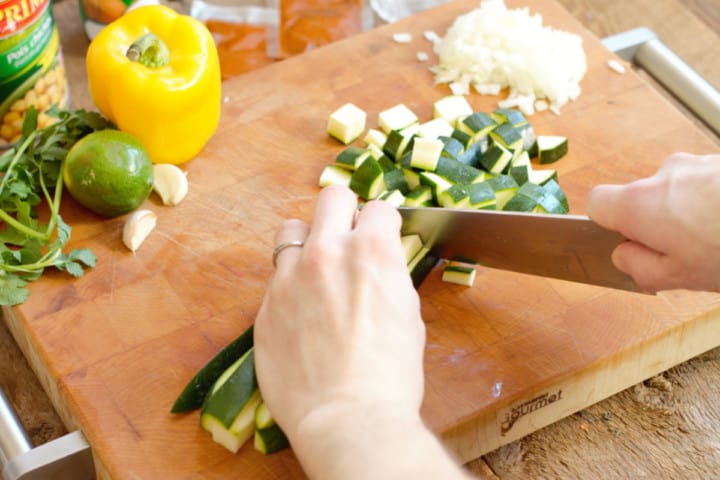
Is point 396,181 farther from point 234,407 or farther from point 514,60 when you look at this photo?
point 234,407

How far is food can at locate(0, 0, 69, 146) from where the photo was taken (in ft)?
7.59

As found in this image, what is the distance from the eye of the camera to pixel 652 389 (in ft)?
6.86

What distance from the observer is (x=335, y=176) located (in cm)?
229

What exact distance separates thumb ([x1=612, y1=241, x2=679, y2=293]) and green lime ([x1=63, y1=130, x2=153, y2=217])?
3.41 ft

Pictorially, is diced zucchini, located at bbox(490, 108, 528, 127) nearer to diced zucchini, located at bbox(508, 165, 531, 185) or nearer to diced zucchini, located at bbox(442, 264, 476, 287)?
diced zucchini, located at bbox(508, 165, 531, 185)

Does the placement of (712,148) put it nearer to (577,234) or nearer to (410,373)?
(577,234)

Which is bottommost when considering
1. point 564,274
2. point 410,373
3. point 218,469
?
point 218,469

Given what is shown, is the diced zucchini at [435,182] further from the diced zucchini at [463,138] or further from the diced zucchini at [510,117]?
the diced zucchini at [510,117]

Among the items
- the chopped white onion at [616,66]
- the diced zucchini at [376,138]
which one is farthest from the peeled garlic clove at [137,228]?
the chopped white onion at [616,66]

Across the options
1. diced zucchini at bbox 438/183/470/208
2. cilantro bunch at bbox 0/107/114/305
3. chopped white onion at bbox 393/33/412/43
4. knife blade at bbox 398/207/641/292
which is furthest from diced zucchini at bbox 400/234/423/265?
chopped white onion at bbox 393/33/412/43

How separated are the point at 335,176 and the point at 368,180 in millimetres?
106

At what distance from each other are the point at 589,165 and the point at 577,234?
509 millimetres

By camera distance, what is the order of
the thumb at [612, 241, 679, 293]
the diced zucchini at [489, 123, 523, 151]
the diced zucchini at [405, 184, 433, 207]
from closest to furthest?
the thumb at [612, 241, 679, 293]
the diced zucchini at [405, 184, 433, 207]
the diced zucchini at [489, 123, 523, 151]

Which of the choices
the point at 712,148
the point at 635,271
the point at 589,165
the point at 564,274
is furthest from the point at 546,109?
the point at 635,271
